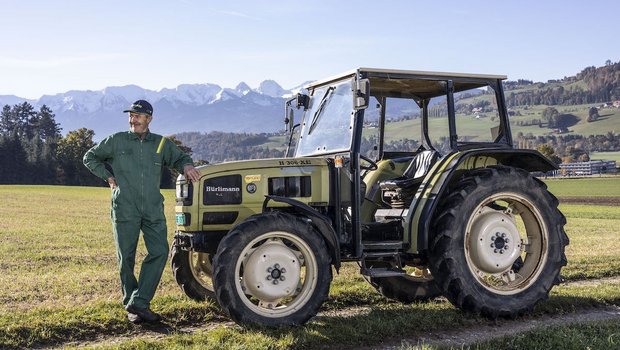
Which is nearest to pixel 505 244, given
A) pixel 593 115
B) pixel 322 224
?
pixel 322 224

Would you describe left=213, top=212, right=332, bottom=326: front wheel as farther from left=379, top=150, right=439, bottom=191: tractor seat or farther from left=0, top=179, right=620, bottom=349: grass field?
left=379, top=150, right=439, bottom=191: tractor seat

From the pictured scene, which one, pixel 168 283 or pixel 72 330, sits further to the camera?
pixel 168 283

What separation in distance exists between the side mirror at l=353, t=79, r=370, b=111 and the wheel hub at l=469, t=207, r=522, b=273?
1865mm

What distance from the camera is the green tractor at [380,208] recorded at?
5992 millimetres

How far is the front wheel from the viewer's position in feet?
18.9

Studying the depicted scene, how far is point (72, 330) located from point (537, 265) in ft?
16.0

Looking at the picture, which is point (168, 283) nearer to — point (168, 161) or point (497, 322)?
point (168, 161)

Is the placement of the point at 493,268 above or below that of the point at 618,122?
below

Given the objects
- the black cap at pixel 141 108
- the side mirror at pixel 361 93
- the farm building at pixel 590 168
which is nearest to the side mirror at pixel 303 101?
the side mirror at pixel 361 93

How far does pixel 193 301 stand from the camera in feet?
23.0

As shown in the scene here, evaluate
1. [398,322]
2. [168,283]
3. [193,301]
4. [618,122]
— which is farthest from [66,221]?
[618,122]

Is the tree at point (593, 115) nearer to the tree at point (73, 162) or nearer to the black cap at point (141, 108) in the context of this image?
the tree at point (73, 162)

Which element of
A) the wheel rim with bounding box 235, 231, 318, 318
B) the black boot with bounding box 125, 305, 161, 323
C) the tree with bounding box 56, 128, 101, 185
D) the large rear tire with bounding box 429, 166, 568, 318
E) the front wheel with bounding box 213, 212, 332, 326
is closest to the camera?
the front wheel with bounding box 213, 212, 332, 326

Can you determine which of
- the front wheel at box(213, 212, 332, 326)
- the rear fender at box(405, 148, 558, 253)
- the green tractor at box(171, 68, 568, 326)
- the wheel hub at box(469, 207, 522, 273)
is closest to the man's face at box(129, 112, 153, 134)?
the green tractor at box(171, 68, 568, 326)
